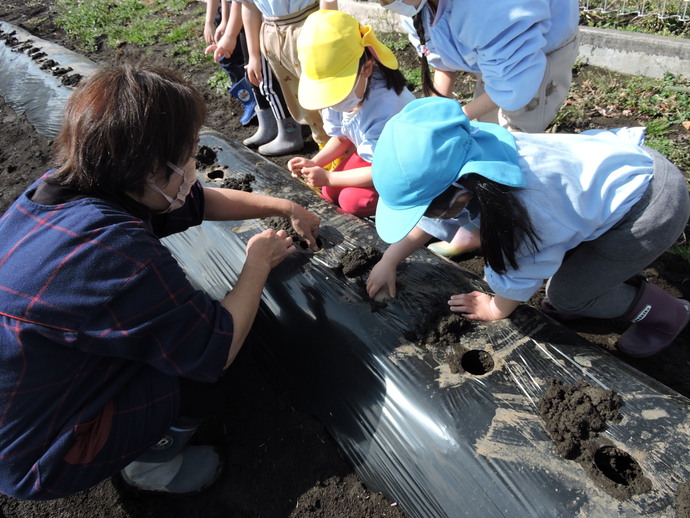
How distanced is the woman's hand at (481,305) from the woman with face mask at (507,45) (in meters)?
0.91

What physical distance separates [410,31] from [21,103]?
4.64m

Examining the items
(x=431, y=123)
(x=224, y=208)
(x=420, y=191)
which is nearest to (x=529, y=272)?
(x=420, y=191)

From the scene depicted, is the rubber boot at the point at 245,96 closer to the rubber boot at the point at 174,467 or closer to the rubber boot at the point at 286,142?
the rubber boot at the point at 286,142

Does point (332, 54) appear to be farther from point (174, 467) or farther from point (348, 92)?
point (174, 467)

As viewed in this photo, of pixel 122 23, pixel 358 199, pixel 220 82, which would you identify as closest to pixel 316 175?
pixel 358 199

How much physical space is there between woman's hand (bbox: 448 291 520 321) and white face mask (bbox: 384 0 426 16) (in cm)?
120

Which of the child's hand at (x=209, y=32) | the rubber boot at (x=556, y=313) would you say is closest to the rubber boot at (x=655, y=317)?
the rubber boot at (x=556, y=313)

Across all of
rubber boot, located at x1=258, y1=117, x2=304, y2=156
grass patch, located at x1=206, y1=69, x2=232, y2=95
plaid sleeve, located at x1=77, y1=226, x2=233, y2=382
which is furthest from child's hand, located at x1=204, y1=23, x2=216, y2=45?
plaid sleeve, located at x1=77, y1=226, x2=233, y2=382

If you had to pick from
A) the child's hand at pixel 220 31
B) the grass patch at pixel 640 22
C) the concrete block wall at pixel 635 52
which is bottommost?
the child's hand at pixel 220 31

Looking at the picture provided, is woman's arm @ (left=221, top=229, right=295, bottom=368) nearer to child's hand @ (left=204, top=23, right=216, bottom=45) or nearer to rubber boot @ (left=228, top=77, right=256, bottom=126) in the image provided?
rubber boot @ (left=228, top=77, right=256, bottom=126)

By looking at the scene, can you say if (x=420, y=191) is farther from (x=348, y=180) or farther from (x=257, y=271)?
(x=348, y=180)

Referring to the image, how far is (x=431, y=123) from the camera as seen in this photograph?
130 cm

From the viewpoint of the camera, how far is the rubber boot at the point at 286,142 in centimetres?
379

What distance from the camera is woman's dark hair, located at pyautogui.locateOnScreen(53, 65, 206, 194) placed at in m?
1.30
